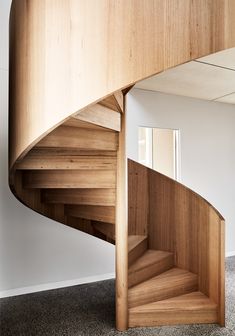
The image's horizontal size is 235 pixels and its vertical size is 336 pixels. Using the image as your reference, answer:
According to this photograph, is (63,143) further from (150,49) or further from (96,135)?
(150,49)

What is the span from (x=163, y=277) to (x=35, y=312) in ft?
4.15

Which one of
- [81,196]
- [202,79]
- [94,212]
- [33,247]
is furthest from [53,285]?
[202,79]

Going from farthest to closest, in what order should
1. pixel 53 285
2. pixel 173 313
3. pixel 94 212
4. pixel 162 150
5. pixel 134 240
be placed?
pixel 162 150
pixel 53 285
pixel 134 240
pixel 94 212
pixel 173 313

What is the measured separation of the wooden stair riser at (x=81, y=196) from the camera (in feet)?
8.14

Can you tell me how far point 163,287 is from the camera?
2.61 meters

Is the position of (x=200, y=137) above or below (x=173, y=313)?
above

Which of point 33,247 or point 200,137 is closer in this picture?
point 33,247

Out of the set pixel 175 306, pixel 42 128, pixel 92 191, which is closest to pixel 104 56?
pixel 42 128

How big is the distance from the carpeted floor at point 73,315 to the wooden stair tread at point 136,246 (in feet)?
1.71

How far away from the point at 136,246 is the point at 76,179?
995 mm

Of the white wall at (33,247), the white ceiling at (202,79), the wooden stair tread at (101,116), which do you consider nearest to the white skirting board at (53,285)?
the white wall at (33,247)

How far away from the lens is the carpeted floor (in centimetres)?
235

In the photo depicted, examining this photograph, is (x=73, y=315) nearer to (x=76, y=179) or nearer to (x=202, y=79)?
(x=76, y=179)

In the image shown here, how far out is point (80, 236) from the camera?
3.41m
